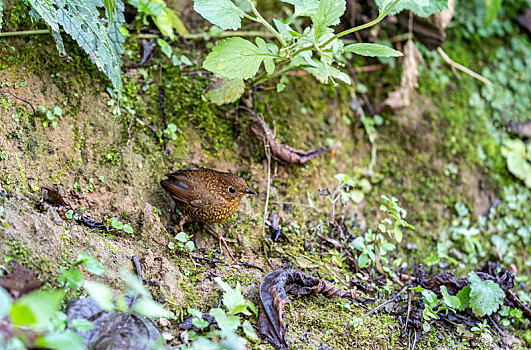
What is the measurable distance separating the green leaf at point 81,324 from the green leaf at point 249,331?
85 centimetres

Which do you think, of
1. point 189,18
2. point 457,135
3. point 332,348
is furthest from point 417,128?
point 332,348

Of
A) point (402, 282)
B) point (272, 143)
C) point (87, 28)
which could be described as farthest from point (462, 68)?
point (87, 28)

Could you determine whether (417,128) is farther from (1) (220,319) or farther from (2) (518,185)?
(1) (220,319)

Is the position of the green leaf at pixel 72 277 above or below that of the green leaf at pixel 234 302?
above

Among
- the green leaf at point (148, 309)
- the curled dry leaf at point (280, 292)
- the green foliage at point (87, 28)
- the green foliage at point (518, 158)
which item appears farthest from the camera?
the green foliage at point (518, 158)

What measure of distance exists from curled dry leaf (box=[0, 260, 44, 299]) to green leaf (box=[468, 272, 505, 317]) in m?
2.86

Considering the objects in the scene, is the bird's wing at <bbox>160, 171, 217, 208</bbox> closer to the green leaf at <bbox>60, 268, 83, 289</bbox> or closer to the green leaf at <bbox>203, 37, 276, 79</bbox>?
the green leaf at <bbox>203, 37, 276, 79</bbox>

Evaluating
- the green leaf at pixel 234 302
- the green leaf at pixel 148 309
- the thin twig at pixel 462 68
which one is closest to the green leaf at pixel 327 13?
the green leaf at pixel 234 302

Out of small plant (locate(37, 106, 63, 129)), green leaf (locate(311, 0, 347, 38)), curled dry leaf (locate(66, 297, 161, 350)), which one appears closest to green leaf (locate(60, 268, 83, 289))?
curled dry leaf (locate(66, 297, 161, 350))

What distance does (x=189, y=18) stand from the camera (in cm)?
456

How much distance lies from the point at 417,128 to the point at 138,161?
119 inches

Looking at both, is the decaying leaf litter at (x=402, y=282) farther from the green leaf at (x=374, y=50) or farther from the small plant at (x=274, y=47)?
the green leaf at (x=374, y=50)

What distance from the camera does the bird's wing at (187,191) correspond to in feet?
11.2

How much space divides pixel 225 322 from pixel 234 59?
1705mm
